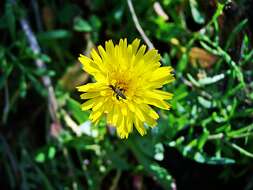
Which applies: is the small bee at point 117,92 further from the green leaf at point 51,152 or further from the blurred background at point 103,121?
the green leaf at point 51,152

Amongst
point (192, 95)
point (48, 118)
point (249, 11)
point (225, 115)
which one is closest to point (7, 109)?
point (48, 118)

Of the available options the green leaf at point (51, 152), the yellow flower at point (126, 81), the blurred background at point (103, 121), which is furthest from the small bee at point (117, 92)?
the green leaf at point (51, 152)

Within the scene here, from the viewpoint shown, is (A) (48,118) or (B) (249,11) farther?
(A) (48,118)

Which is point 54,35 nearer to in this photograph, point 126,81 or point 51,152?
point 51,152

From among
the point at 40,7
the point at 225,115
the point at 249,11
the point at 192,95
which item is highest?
the point at 40,7

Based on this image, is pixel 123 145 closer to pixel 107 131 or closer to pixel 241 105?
pixel 107 131

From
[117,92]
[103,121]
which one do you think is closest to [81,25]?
[103,121]
